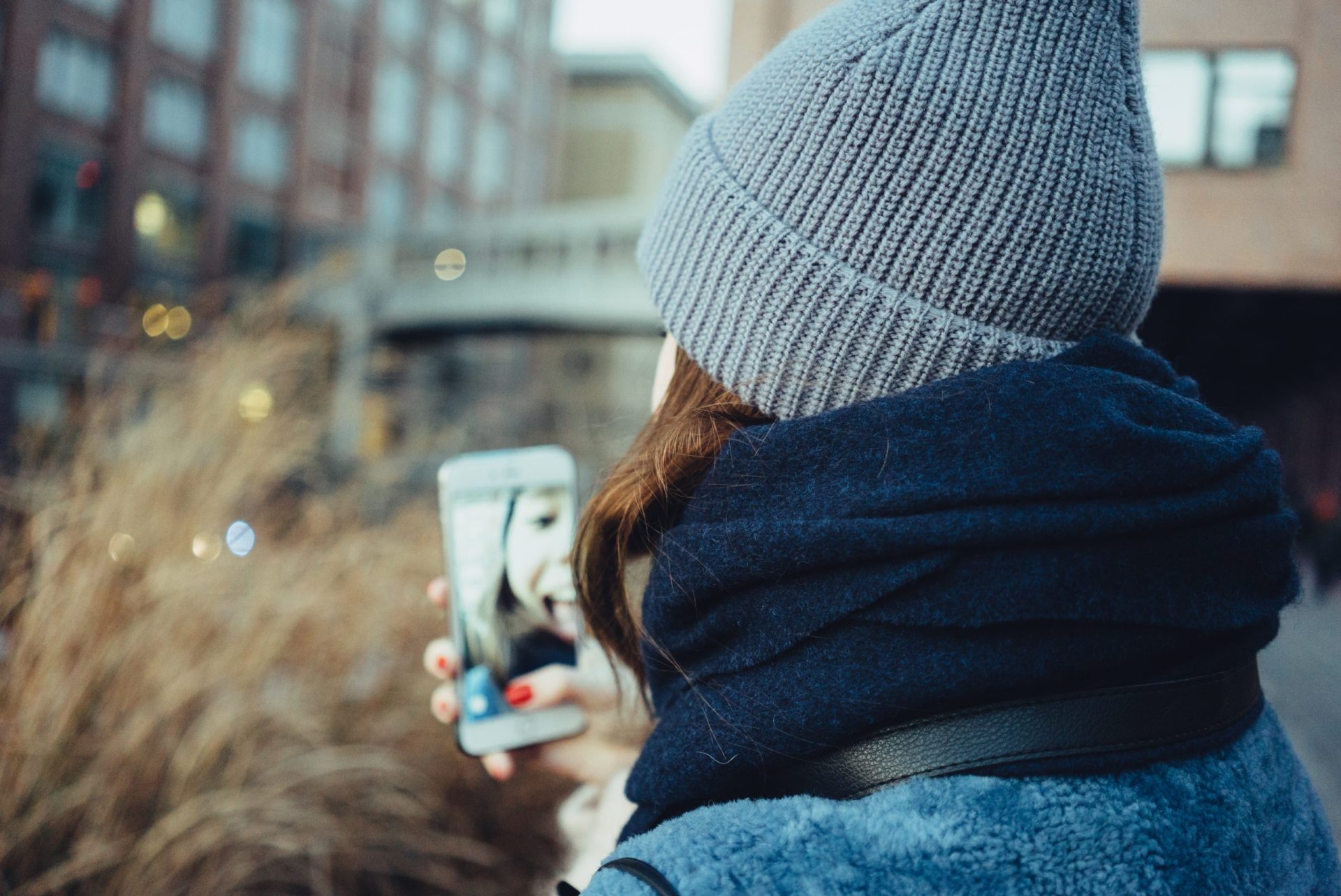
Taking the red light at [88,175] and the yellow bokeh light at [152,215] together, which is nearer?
the red light at [88,175]

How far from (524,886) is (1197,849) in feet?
7.67

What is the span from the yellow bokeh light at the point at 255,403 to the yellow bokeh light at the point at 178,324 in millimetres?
821

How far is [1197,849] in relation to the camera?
0.65 metres

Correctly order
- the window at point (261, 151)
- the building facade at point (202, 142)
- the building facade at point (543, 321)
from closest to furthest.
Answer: the building facade at point (543, 321) < the building facade at point (202, 142) < the window at point (261, 151)

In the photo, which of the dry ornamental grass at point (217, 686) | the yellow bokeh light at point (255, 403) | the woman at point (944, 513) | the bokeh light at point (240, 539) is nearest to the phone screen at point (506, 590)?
the woman at point (944, 513)

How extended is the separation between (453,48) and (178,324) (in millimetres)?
32672

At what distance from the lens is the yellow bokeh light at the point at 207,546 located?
285 centimetres

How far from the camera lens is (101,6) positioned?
18578 millimetres

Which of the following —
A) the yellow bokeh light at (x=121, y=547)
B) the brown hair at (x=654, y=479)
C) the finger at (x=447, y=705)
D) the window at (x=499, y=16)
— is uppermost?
the window at (x=499, y=16)

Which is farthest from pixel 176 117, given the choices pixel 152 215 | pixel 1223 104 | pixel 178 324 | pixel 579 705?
pixel 579 705

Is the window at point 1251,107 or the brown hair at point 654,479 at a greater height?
the window at point 1251,107

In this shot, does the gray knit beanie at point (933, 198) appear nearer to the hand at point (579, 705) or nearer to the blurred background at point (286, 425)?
the blurred background at point (286, 425)

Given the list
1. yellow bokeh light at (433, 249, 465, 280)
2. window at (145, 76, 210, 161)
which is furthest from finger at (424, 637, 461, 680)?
window at (145, 76, 210, 161)

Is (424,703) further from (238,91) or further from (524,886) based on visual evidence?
(238,91)
